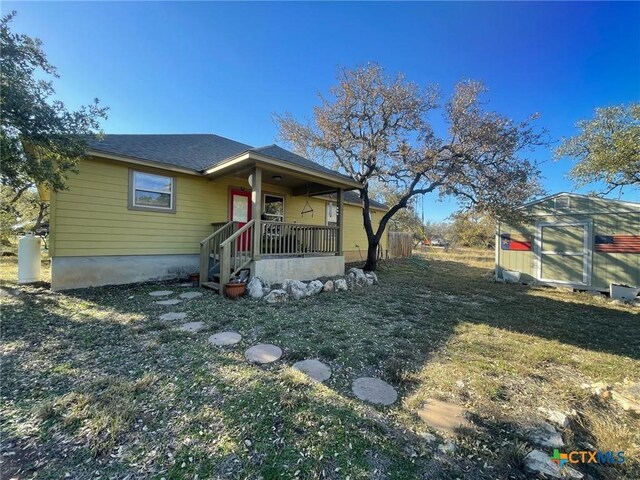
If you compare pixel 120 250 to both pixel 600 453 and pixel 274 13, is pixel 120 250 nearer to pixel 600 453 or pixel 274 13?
pixel 274 13

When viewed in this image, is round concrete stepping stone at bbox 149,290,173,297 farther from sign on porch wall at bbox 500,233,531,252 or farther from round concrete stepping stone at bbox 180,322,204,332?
sign on porch wall at bbox 500,233,531,252

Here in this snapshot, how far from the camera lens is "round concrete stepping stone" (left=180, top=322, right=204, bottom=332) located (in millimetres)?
3789

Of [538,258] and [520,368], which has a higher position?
[538,258]

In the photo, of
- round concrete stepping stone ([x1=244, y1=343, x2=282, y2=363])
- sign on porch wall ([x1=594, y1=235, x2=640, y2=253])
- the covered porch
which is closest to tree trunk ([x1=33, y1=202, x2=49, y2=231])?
the covered porch

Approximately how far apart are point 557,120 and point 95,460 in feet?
42.1

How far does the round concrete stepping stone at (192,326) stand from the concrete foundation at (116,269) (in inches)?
150

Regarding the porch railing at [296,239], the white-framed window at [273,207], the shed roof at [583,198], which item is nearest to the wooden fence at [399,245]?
the shed roof at [583,198]

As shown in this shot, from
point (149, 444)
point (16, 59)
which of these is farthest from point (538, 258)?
point (16, 59)

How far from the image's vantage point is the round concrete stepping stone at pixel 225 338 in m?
3.38

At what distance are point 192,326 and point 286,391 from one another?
224cm

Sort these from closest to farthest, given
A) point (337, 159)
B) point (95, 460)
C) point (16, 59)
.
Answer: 1. point (95, 460)
2. point (16, 59)
3. point (337, 159)

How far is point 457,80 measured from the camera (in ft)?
28.4

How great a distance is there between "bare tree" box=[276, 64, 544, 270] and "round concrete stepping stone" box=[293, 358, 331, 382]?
713cm

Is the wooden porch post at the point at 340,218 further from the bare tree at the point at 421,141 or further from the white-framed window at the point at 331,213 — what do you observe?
the white-framed window at the point at 331,213
